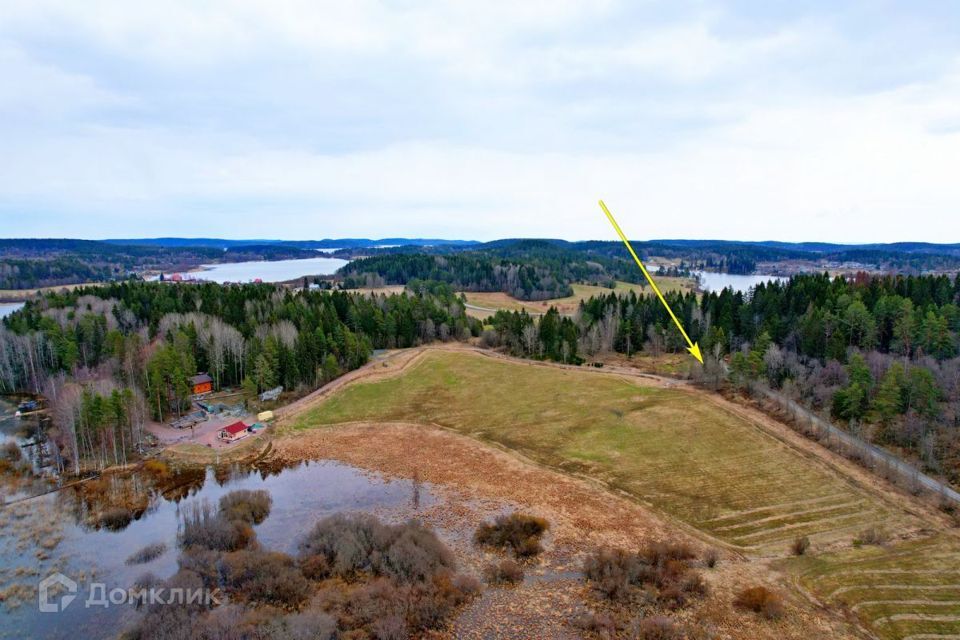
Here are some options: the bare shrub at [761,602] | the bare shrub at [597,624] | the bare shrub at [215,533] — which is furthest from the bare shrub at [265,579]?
the bare shrub at [761,602]

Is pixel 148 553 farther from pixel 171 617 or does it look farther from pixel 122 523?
pixel 171 617

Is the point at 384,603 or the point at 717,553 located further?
the point at 717,553

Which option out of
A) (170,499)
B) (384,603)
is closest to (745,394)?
(384,603)

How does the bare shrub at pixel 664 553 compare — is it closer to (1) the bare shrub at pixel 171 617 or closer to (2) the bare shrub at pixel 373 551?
(2) the bare shrub at pixel 373 551

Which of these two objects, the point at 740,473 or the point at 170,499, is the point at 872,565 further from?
the point at 170,499

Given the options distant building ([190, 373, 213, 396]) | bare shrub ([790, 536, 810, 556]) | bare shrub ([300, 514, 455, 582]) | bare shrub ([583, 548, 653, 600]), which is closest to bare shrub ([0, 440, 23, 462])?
distant building ([190, 373, 213, 396])

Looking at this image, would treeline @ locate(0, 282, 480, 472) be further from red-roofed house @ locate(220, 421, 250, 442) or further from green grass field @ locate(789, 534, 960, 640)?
green grass field @ locate(789, 534, 960, 640)
